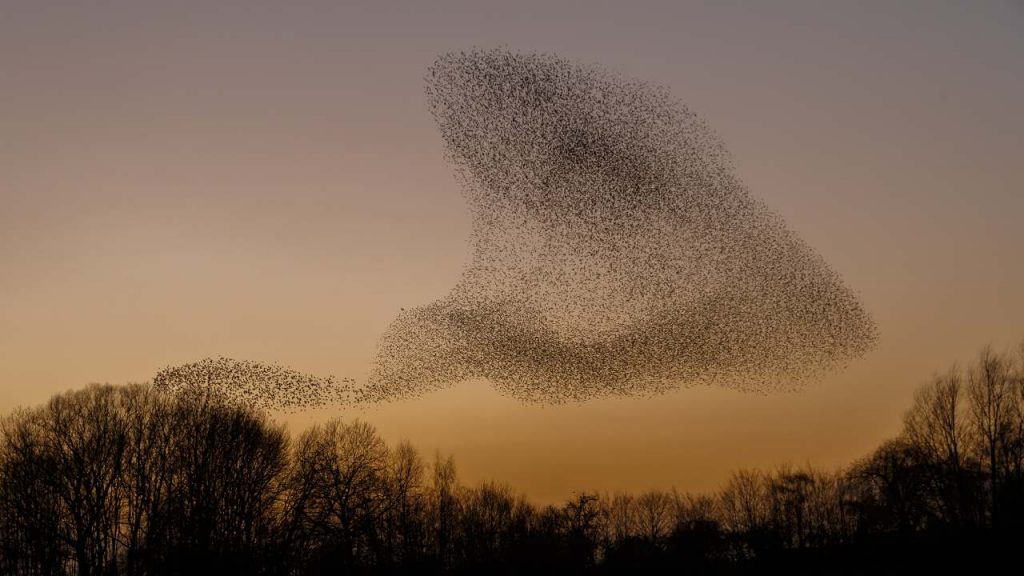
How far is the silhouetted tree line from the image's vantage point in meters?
59.8

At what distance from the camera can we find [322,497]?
72.4m

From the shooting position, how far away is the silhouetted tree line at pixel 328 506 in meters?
59.8

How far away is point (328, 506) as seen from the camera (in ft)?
237

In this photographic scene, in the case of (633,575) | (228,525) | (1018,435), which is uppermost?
(1018,435)

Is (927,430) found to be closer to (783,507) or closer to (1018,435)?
(1018,435)

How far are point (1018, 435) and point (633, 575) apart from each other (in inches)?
1697

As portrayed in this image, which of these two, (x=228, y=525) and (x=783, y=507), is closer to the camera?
(x=228, y=525)

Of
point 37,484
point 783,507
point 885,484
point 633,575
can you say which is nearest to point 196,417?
point 37,484

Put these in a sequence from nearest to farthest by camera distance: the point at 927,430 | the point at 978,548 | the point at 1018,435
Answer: the point at 978,548 < the point at 1018,435 < the point at 927,430

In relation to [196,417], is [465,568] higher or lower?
lower

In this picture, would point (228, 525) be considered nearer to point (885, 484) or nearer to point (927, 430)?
point (927, 430)

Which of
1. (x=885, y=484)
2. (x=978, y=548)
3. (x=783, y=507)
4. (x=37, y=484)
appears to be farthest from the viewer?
(x=783, y=507)

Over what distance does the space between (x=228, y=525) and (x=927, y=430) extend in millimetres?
58411

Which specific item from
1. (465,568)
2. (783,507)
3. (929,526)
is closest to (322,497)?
(465,568)
